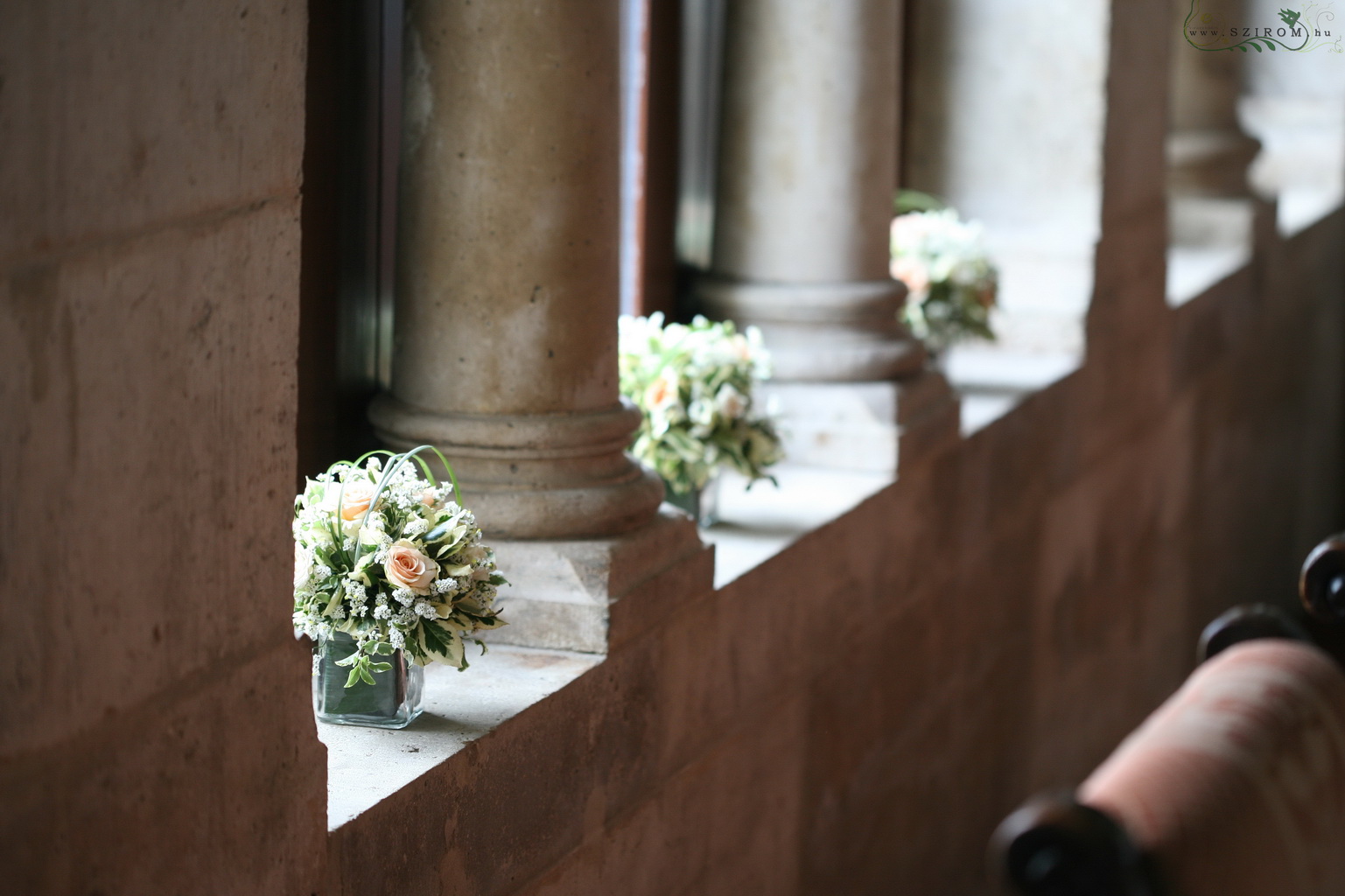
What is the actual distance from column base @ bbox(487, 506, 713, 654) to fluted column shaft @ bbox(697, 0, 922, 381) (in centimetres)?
131

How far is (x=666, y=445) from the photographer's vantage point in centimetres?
327

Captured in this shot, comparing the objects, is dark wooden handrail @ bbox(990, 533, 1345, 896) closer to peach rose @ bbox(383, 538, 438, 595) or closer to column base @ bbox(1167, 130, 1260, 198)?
peach rose @ bbox(383, 538, 438, 595)

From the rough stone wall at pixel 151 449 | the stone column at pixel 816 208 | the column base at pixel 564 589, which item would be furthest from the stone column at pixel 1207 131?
the rough stone wall at pixel 151 449

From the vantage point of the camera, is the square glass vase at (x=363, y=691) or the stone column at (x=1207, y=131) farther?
the stone column at (x=1207, y=131)

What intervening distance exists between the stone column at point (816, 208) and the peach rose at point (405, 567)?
1782 mm

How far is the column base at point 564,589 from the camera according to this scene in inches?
105

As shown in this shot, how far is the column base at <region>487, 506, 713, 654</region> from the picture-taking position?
2.67 m

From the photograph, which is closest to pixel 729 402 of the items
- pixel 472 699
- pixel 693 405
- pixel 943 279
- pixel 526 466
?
pixel 693 405

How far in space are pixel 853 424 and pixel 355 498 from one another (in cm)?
178

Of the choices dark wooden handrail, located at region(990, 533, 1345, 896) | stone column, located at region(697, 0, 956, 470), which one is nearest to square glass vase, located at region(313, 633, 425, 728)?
dark wooden handrail, located at region(990, 533, 1345, 896)

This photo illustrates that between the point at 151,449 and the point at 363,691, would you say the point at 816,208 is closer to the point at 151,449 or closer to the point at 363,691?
the point at 363,691

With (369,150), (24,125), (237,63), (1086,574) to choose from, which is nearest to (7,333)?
(24,125)

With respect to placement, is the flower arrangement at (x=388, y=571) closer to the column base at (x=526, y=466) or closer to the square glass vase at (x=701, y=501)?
the column base at (x=526, y=466)

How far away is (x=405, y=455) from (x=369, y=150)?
0.76 meters
